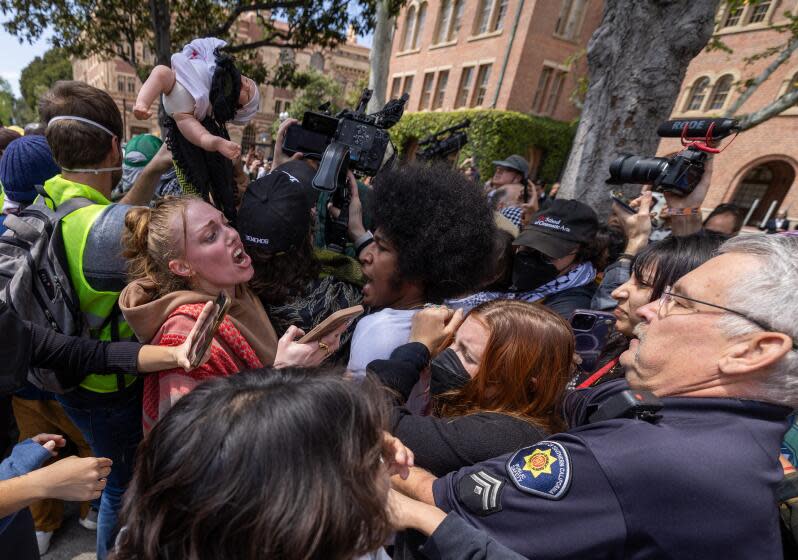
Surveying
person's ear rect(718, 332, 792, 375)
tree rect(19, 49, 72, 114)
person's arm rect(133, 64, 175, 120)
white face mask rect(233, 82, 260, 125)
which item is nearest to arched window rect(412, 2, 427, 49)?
white face mask rect(233, 82, 260, 125)

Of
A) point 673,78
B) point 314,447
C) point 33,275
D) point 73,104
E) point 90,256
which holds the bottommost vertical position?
point 33,275

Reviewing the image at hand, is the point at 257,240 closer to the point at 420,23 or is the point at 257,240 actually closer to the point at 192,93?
the point at 192,93

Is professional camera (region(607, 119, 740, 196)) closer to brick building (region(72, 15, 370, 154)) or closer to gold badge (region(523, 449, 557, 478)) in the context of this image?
gold badge (region(523, 449, 557, 478))

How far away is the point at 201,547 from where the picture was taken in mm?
701

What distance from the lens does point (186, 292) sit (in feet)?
5.03

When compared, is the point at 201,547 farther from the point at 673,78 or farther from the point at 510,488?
the point at 673,78

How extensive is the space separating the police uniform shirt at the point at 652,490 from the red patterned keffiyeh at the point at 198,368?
3.13 feet

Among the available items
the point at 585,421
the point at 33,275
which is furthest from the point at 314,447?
the point at 33,275

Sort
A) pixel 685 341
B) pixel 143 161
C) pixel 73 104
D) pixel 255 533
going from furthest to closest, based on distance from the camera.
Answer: pixel 143 161 → pixel 73 104 → pixel 685 341 → pixel 255 533

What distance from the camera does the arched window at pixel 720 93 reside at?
16.8 m

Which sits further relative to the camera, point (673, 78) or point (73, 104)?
point (673, 78)

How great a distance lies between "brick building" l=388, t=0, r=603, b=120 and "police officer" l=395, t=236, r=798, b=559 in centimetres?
1882

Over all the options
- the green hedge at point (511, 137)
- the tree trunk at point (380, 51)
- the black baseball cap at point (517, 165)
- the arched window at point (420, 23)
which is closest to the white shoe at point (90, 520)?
the black baseball cap at point (517, 165)

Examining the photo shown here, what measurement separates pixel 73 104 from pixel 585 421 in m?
2.56
